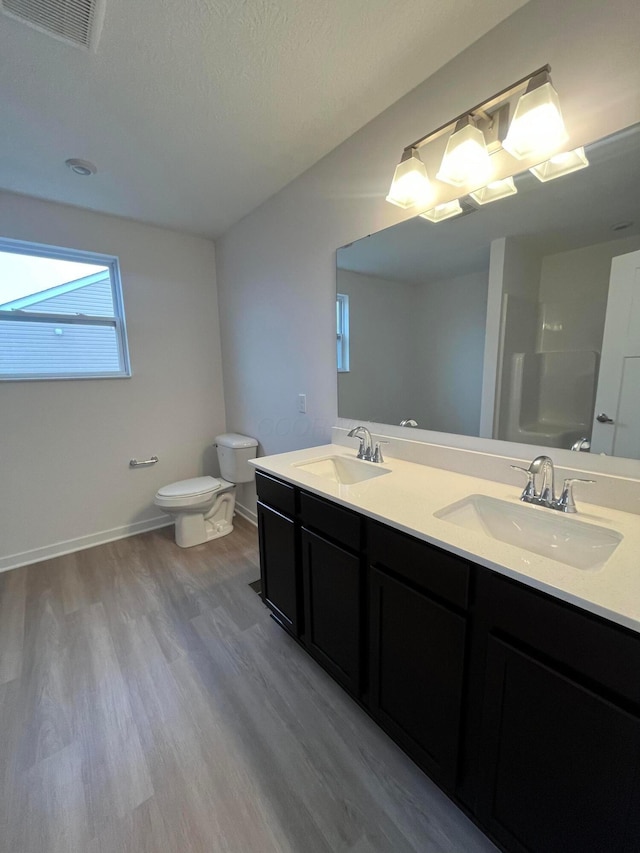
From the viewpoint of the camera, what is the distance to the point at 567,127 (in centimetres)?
107

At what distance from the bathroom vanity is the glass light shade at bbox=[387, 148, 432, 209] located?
1.18 metres

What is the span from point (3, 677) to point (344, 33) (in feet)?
9.63

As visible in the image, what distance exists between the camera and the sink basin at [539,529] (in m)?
0.94

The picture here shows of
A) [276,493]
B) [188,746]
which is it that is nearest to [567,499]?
[276,493]

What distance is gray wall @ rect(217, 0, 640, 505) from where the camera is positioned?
1004 millimetres

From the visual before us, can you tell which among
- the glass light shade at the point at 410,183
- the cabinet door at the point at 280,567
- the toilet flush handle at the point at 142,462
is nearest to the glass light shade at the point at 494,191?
the glass light shade at the point at 410,183

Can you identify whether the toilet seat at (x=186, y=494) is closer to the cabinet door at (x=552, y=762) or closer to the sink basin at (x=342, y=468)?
the sink basin at (x=342, y=468)

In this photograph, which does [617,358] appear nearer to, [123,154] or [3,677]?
[123,154]

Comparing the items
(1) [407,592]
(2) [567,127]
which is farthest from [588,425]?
(2) [567,127]

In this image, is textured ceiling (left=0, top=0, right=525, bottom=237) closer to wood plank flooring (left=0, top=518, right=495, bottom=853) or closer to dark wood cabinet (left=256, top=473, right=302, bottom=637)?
dark wood cabinet (left=256, top=473, right=302, bottom=637)

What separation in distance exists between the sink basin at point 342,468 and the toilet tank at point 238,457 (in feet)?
3.73

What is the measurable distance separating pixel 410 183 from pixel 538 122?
471 mm

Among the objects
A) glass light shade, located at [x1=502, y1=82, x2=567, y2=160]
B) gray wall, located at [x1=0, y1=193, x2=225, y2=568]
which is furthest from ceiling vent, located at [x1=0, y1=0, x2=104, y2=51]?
gray wall, located at [x1=0, y1=193, x2=225, y2=568]

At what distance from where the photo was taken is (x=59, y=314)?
8.27 ft
